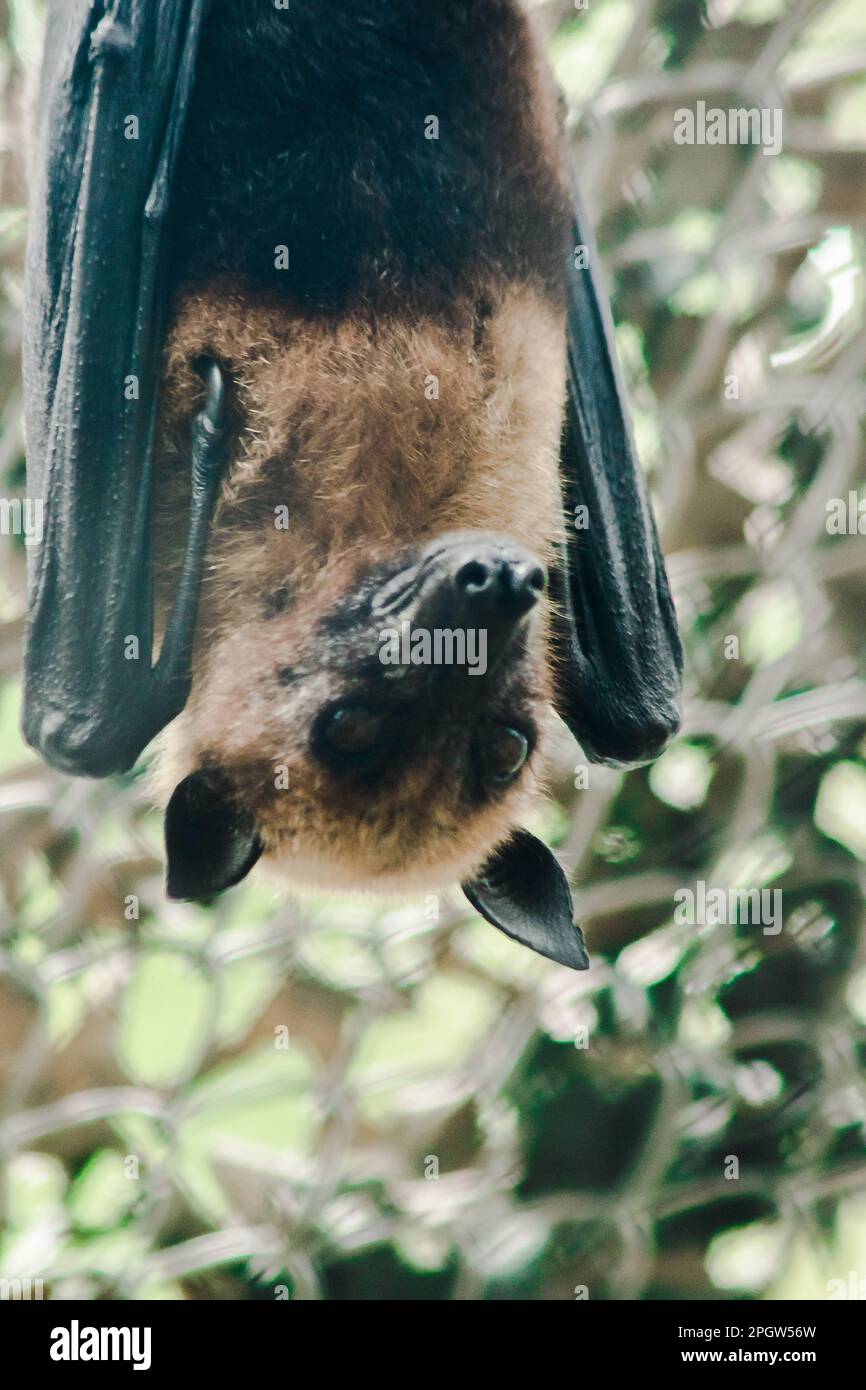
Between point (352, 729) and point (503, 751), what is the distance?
20cm

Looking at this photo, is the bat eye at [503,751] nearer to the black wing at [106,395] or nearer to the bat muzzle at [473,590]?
the bat muzzle at [473,590]

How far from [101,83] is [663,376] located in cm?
169

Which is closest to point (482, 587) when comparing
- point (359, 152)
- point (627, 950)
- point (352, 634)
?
point (352, 634)

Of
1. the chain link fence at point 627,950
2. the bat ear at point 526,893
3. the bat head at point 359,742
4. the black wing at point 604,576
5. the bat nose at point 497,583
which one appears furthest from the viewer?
the chain link fence at point 627,950

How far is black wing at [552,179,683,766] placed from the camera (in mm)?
2016

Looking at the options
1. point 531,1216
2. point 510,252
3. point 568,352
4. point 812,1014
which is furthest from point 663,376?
point 531,1216

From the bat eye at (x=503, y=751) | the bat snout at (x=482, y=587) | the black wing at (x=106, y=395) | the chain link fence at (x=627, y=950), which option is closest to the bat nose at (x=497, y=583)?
the bat snout at (x=482, y=587)

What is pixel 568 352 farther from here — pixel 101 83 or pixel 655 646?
pixel 101 83

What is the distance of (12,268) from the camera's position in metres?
2.80

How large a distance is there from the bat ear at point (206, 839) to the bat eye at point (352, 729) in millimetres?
161

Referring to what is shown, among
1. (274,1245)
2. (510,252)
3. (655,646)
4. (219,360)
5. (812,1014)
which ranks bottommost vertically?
(274,1245)

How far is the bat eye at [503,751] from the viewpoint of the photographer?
1.71 metres

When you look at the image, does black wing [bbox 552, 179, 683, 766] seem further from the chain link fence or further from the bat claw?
the chain link fence

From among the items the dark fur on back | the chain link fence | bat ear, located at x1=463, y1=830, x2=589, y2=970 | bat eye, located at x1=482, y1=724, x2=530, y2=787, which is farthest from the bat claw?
the chain link fence
